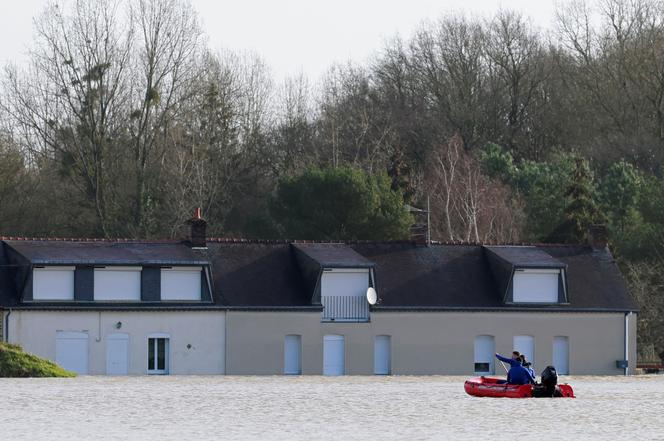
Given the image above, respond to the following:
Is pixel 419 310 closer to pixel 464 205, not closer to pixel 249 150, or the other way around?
pixel 464 205

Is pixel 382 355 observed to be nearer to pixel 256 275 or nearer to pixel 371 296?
pixel 371 296

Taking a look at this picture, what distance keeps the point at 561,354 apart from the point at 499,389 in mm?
21651

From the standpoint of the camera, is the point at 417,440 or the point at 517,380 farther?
the point at 517,380

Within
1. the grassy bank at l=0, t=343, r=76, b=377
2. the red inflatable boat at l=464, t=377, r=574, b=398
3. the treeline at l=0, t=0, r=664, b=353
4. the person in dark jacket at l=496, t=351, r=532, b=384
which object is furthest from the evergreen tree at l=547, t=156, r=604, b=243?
the person in dark jacket at l=496, t=351, r=532, b=384

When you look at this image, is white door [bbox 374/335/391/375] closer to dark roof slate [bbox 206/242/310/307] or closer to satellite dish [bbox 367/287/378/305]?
satellite dish [bbox 367/287/378/305]

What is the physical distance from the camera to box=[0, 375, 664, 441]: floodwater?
1201 inches

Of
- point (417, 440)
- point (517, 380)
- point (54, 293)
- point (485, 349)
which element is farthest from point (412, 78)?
point (417, 440)

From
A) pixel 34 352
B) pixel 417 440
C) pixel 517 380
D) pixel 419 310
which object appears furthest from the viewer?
pixel 419 310

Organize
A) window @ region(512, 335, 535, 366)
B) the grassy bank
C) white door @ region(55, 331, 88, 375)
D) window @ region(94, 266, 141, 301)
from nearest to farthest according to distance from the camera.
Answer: the grassy bank < white door @ region(55, 331, 88, 375) < window @ region(94, 266, 141, 301) < window @ region(512, 335, 535, 366)

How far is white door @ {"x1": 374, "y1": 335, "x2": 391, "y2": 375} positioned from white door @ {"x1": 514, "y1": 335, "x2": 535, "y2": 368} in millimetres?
4825

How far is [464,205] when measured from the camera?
271 ft

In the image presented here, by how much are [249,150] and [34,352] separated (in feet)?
106

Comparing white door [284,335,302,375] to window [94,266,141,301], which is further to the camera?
white door [284,335,302,375]

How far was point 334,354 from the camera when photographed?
60688 millimetres
